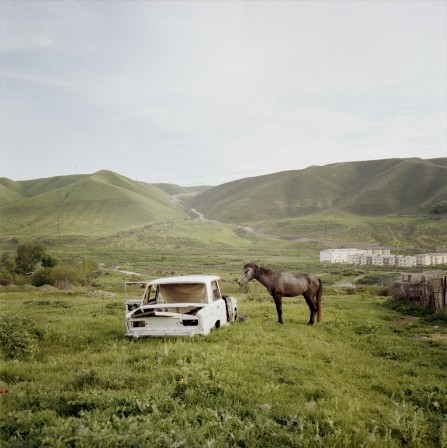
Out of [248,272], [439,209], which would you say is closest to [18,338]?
Answer: [248,272]

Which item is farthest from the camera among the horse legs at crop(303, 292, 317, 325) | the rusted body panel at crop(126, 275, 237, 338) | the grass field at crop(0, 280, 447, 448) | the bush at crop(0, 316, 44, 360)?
the horse legs at crop(303, 292, 317, 325)

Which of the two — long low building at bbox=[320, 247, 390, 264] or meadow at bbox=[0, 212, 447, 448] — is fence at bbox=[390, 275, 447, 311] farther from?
long low building at bbox=[320, 247, 390, 264]

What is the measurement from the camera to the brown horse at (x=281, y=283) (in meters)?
15.8

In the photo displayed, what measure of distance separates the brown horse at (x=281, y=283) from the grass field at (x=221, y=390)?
1.92m

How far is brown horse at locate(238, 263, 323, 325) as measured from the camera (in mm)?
15820

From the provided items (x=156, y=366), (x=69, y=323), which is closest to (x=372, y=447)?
(x=156, y=366)

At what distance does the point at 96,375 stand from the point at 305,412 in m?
4.32

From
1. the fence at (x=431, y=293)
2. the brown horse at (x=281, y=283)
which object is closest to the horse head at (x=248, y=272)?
the brown horse at (x=281, y=283)

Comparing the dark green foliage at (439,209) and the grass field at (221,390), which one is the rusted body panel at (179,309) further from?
the dark green foliage at (439,209)

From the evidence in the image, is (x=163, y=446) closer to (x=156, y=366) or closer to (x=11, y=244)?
(x=156, y=366)

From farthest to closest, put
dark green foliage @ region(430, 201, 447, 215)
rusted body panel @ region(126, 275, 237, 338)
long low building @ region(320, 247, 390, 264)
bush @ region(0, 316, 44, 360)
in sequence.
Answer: dark green foliage @ region(430, 201, 447, 215) < long low building @ region(320, 247, 390, 264) < rusted body panel @ region(126, 275, 237, 338) < bush @ region(0, 316, 44, 360)

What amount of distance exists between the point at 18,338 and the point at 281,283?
9701 mm

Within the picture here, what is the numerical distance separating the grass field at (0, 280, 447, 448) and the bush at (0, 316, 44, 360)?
5 cm

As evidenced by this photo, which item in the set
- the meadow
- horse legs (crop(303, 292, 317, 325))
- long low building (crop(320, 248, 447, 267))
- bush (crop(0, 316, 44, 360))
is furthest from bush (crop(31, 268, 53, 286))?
long low building (crop(320, 248, 447, 267))
